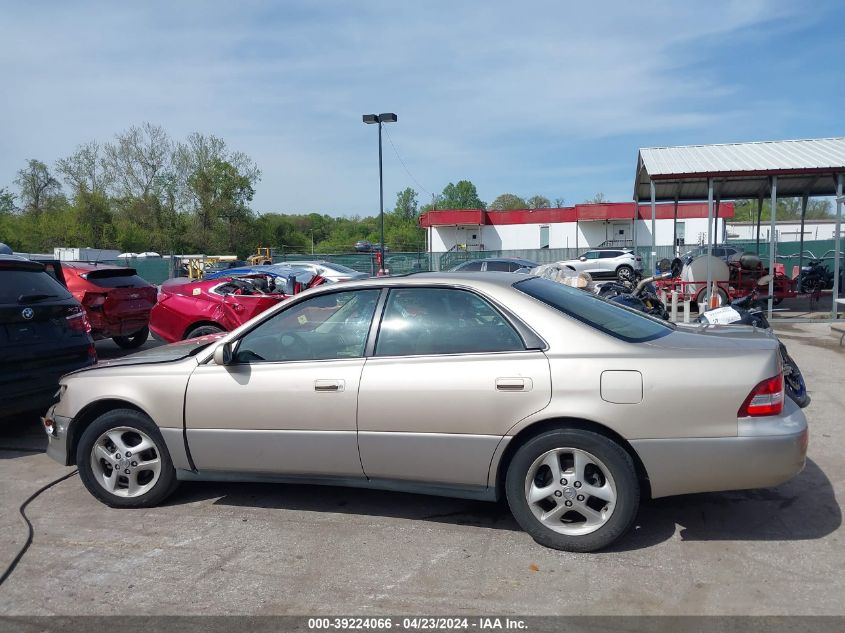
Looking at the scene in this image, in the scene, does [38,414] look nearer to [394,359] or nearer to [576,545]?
[394,359]

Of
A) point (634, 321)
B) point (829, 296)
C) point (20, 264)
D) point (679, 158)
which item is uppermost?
point (679, 158)

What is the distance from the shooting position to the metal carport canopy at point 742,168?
1435 cm

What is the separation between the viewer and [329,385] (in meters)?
4.08

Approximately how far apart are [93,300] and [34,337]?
4.62 m

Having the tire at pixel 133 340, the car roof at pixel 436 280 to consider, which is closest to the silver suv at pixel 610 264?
the tire at pixel 133 340

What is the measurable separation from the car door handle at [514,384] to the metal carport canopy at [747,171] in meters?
10.3

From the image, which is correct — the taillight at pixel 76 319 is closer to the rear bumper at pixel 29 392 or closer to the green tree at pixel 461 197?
the rear bumper at pixel 29 392

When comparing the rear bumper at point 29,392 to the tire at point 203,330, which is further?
the tire at point 203,330

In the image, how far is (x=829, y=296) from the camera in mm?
21281

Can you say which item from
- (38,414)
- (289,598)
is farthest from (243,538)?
(38,414)

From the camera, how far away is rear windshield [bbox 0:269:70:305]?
6.17m

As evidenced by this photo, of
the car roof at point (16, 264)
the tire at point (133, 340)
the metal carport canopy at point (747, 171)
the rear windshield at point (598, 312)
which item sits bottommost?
the tire at point (133, 340)

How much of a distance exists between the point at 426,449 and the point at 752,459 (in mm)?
1739

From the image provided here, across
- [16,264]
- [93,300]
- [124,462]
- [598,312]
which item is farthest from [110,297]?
[598,312]
